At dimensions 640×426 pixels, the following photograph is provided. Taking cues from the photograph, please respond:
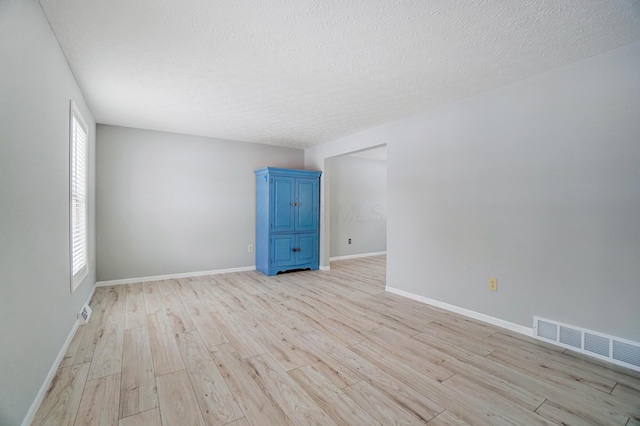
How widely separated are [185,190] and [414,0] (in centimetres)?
411

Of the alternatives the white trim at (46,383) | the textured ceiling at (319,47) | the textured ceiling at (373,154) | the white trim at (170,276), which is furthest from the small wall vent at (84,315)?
the textured ceiling at (373,154)

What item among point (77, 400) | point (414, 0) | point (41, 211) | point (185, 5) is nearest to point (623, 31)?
point (414, 0)

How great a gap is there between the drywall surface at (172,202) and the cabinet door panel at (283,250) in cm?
64

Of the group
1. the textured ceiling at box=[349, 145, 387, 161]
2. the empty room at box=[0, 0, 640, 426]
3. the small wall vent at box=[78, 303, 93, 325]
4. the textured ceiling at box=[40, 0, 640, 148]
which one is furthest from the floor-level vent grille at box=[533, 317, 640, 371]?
the textured ceiling at box=[349, 145, 387, 161]

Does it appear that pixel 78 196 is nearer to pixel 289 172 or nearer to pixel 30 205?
pixel 30 205

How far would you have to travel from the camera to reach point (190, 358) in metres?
2.10

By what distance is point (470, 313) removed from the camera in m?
2.91

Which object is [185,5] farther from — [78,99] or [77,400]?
[77,400]

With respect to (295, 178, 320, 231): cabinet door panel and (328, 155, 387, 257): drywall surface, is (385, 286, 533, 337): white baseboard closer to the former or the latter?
(295, 178, 320, 231): cabinet door panel

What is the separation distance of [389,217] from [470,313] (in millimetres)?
1475

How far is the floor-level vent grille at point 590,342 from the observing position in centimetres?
198

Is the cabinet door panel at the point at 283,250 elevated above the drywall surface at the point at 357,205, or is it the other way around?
the drywall surface at the point at 357,205

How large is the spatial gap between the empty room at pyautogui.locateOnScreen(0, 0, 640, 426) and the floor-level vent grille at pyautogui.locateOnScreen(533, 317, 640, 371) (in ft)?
0.05

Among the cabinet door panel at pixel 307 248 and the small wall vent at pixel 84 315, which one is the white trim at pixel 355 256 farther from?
the small wall vent at pixel 84 315
